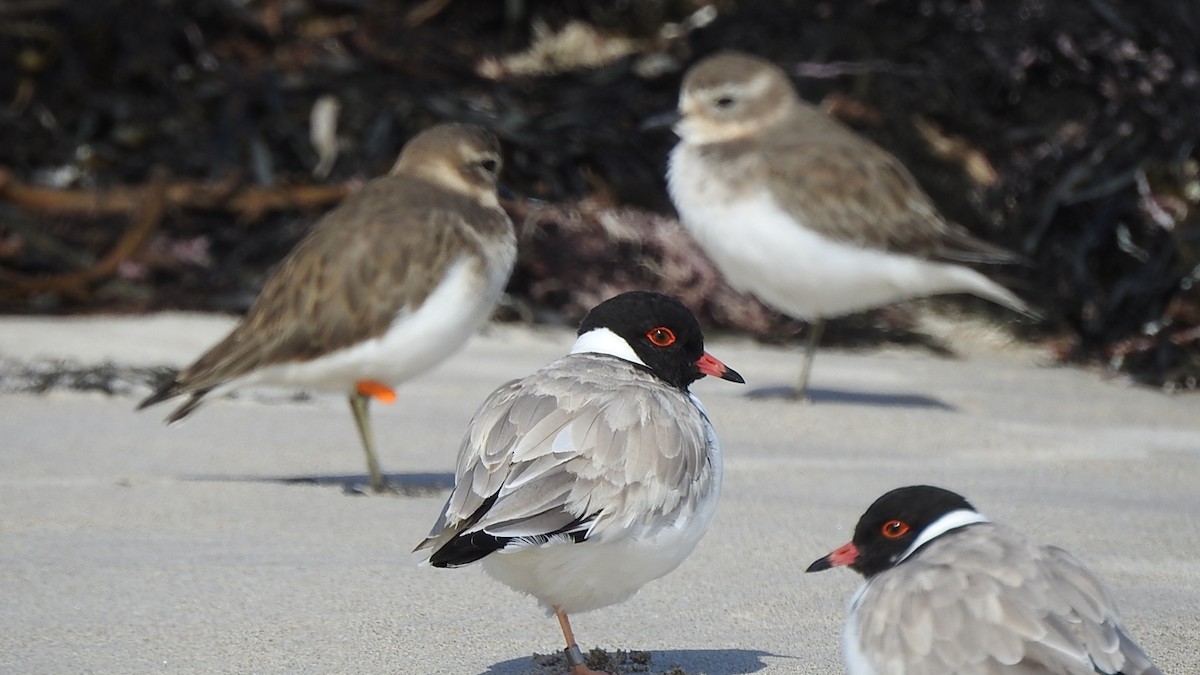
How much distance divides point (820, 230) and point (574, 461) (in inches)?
154

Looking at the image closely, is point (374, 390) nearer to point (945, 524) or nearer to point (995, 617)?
point (945, 524)

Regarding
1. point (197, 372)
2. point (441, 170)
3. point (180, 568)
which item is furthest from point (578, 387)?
point (441, 170)

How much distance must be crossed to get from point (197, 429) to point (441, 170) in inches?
49.6

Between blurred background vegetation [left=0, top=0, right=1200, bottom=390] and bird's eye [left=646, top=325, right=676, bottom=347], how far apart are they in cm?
375

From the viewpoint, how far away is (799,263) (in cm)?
711

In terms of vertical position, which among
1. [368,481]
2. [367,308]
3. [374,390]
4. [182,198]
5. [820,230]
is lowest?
[182,198]

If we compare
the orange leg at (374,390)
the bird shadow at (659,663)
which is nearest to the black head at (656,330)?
the bird shadow at (659,663)

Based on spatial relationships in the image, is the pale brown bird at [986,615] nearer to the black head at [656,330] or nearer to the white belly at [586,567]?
the white belly at [586,567]

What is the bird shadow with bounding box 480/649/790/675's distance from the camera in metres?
3.48

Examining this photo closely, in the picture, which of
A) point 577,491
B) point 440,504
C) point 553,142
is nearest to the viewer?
point 577,491

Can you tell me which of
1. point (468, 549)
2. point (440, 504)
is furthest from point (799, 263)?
point (468, 549)

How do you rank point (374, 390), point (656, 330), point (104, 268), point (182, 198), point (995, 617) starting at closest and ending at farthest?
point (995, 617)
point (656, 330)
point (374, 390)
point (104, 268)
point (182, 198)

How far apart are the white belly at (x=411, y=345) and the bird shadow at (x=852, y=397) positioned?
1948 millimetres

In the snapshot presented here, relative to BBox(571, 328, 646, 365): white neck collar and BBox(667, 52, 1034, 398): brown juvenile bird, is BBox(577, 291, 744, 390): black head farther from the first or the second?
BBox(667, 52, 1034, 398): brown juvenile bird
